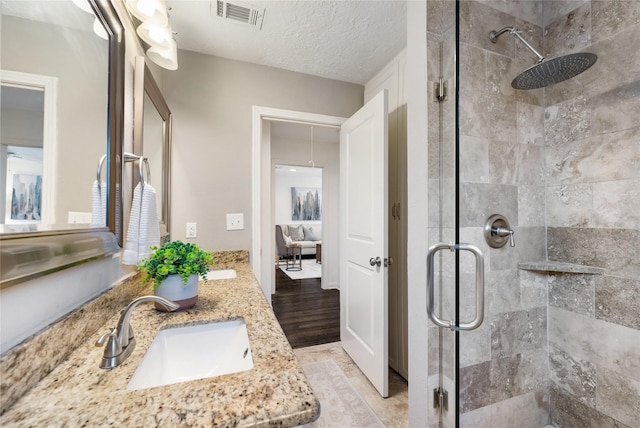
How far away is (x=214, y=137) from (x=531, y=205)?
6.89 feet

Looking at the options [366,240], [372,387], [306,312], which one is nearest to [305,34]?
[366,240]

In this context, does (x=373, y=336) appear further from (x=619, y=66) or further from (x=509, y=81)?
(x=619, y=66)

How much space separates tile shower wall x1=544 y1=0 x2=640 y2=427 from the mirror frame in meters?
2.06

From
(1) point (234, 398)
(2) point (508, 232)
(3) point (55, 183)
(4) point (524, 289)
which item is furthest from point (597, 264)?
(3) point (55, 183)

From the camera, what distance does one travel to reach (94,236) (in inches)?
32.2

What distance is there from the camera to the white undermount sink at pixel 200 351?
797 mm

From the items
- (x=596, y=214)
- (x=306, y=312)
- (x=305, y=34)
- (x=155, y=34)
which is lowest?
(x=306, y=312)

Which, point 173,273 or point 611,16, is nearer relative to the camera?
point 173,273

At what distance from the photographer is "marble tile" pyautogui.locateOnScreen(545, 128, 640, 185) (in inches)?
44.9

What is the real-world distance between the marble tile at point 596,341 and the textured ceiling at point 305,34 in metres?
1.97

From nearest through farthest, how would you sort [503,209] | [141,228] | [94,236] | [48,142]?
1. [48,142]
2. [94,236]
3. [141,228]
4. [503,209]

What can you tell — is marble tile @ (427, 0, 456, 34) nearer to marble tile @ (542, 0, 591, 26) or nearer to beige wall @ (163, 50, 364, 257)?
marble tile @ (542, 0, 591, 26)

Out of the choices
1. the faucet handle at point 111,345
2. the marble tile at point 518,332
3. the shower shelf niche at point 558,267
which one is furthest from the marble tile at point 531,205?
the faucet handle at point 111,345

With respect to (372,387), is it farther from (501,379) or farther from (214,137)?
(214,137)
